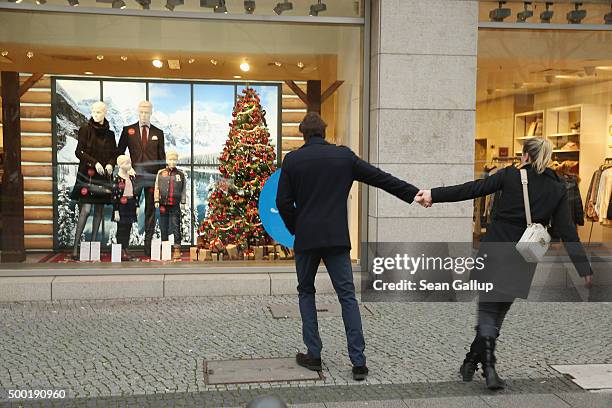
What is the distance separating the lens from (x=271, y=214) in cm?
923

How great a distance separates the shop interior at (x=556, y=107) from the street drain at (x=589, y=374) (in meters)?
3.38

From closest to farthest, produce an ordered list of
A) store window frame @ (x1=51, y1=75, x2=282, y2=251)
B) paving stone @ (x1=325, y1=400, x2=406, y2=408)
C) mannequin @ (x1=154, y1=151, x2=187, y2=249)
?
paving stone @ (x1=325, y1=400, x2=406, y2=408), store window frame @ (x1=51, y1=75, x2=282, y2=251), mannequin @ (x1=154, y1=151, x2=187, y2=249)

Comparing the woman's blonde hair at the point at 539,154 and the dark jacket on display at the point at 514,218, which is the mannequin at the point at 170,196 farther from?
the woman's blonde hair at the point at 539,154

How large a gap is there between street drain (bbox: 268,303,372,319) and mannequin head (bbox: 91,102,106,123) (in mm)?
3794

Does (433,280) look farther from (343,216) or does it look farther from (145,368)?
(145,368)

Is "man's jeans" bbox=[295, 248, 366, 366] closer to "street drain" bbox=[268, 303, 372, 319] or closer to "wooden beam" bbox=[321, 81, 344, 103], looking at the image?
"street drain" bbox=[268, 303, 372, 319]

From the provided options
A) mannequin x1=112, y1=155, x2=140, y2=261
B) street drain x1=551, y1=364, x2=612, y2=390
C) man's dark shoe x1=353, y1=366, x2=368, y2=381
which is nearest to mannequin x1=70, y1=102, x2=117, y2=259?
mannequin x1=112, y1=155, x2=140, y2=261

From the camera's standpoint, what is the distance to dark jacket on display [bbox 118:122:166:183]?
9.27m

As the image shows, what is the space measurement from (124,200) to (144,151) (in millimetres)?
737

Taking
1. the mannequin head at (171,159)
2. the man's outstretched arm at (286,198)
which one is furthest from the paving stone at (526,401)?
the mannequin head at (171,159)

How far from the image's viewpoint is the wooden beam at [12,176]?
349 inches

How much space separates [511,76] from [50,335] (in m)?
7.08

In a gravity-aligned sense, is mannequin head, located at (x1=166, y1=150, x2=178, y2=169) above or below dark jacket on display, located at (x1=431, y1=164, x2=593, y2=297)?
above

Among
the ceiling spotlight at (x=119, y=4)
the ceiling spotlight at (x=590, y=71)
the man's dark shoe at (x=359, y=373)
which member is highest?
the ceiling spotlight at (x=119, y=4)
